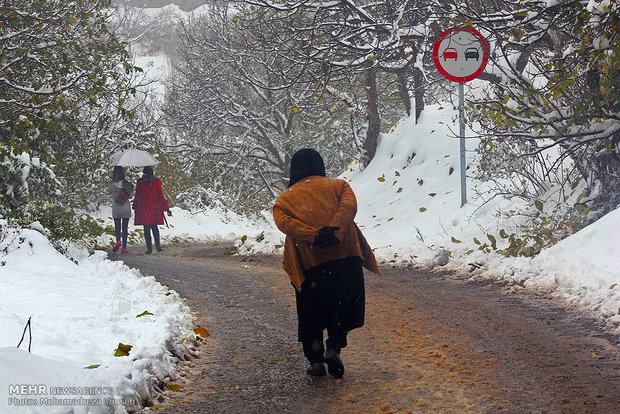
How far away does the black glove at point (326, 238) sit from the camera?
16.6 ft

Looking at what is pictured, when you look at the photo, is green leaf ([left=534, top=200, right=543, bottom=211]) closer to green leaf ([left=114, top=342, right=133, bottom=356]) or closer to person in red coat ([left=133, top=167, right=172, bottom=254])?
green leaf ([left=114, top=342, right=133, bottom=356])

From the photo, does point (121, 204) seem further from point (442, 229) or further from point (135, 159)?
point (442, 229)

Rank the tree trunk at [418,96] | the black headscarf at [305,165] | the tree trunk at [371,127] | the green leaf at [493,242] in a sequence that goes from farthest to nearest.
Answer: the tree trunk at [371,127], the tree trunk at [418,96], the green leaf at [493,242], the black headscarf at [305,165]

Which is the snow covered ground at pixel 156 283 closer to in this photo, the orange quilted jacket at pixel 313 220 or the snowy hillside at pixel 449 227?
the snowy hillside at pixel 449 227

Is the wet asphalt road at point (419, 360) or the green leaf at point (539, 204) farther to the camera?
the green leaf at point (539, 204)

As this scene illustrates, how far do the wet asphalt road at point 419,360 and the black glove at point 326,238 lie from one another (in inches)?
41.2

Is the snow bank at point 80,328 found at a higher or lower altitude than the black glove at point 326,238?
lower

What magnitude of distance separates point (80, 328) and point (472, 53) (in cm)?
865

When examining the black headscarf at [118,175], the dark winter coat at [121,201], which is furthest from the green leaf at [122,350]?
the black headscarf at [118,175]

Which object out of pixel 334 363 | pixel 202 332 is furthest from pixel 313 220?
pixel 202 332

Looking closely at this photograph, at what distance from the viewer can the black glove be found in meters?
5.06

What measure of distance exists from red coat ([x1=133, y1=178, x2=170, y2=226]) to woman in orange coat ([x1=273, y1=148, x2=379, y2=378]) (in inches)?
446

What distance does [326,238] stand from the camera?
5.06 meters

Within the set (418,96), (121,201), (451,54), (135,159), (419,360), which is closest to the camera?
(419,360)
